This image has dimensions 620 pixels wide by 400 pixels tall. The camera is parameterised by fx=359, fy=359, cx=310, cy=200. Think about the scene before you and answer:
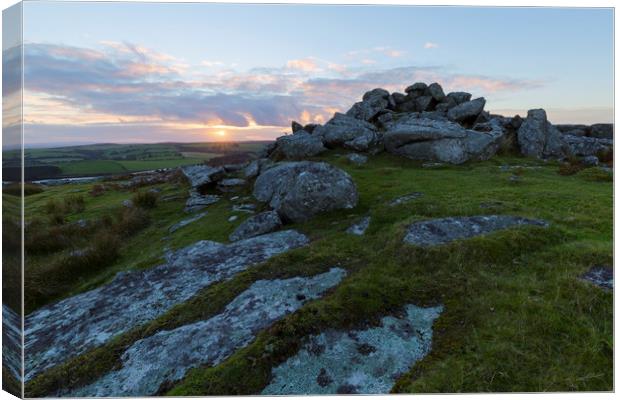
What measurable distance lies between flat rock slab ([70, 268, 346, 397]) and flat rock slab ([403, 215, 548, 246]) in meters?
3.49

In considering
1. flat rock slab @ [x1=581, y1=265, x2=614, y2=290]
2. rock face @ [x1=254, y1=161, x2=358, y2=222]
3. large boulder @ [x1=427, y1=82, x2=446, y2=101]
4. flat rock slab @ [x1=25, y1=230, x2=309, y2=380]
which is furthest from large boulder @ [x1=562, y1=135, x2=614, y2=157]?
flat rock slab @ [x1=25, y1=230, x2=309, y2=380]

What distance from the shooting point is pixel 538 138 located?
88.9 feet

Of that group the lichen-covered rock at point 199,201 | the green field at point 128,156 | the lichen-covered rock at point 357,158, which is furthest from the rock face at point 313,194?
the green field at point 128,156

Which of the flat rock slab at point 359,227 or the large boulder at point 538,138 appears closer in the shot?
the flat rock slab at point 359,227

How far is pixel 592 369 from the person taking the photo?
5523mm

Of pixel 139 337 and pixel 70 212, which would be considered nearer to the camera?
pixel 139 337

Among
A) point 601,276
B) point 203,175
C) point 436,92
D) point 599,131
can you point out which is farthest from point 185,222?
point 599,131

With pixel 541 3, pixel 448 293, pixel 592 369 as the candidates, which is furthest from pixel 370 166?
pixel 592 369

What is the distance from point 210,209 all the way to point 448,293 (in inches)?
502

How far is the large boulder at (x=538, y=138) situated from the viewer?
2681 centimetres

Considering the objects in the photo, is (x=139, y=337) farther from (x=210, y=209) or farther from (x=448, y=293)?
(x=210, y=209)

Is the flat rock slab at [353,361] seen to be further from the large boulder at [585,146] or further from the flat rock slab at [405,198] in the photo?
the large boulder at [585,146]

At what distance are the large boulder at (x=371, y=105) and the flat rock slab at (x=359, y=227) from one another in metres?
24.6

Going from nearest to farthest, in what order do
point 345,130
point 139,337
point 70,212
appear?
1. point 139,337
2. point 70,212
3. point 345,130
